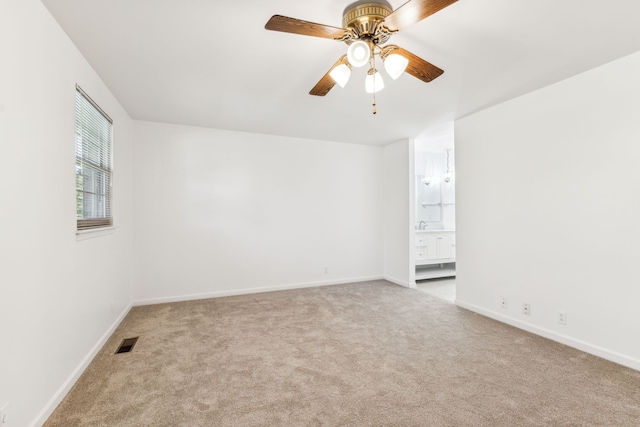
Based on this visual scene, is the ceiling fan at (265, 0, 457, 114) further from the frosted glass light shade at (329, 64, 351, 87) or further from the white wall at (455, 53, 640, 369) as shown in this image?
the white wall at (455, 53, 640, 369)

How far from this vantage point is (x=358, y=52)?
5.40 ft

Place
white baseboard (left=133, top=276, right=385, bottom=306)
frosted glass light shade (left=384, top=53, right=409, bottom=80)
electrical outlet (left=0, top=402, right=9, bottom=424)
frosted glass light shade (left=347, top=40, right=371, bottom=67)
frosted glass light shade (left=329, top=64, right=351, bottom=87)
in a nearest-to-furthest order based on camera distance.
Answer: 1. electrical outlet (left=0, top=402, right=9, bottom=424)
2. frosted glass light shade (left=347, top=40, right=371, bottom=67)
3. frosted glass light shade (left=384, top=53, right=409, bottom=80)
4. frosted glass light shade (left=329, top=64, right=351, bottom=87)
5. white baseboard (left=133, top=276, right=385, bottom=306)

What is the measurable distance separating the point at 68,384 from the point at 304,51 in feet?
9.44

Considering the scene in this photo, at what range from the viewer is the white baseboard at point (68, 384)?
170 cm

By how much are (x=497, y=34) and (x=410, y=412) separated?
2528 mm

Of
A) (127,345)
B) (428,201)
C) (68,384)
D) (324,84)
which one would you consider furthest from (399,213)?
(68,384)

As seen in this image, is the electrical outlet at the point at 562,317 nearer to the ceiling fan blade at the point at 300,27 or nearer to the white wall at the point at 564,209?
the white wall at the point at 564,209

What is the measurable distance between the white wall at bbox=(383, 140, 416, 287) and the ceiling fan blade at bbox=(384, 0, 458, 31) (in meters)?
3.41

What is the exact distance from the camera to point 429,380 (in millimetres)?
2150

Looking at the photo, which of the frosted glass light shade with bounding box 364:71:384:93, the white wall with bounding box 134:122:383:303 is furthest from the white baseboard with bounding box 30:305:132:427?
the frosted glass light shade with bounding box 364:71:384:93

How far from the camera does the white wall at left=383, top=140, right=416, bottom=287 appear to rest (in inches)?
191

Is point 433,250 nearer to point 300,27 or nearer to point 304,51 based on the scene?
point 304,51

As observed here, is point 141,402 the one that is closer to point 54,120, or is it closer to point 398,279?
point 54,120

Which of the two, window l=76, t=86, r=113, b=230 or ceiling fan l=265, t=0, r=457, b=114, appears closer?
ceiling fan l=265, t=0, r=457, b=114
